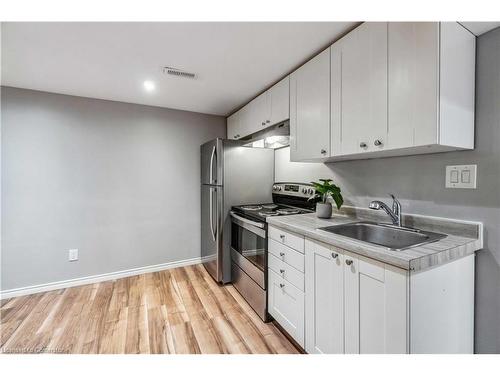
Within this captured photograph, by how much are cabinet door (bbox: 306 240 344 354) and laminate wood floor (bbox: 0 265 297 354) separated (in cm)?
35

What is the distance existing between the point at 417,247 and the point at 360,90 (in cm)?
94

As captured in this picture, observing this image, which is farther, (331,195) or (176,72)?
(176,72)

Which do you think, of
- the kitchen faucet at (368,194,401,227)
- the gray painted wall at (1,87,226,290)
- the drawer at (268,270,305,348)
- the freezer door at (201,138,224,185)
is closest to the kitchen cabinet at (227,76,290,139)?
the freezer door at (201,138,224,185)

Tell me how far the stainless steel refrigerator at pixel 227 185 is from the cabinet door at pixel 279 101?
1.79ft

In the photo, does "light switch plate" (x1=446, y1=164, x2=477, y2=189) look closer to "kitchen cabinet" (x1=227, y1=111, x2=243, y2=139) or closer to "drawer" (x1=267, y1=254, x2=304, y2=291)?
"drawer" (x1=267, y1=254, x2=304, y2=291)

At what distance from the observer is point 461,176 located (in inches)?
51.2

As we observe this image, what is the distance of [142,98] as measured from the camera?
2.73 m

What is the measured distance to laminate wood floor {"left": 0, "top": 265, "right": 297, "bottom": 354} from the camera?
66.4 inches

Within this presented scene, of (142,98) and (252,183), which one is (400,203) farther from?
(142,98)

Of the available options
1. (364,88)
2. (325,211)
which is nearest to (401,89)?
(364,88)

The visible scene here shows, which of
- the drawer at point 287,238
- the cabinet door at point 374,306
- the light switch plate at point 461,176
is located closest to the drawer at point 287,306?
the drawer at point 287,238

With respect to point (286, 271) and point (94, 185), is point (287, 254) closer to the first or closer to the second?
point (286, 271)

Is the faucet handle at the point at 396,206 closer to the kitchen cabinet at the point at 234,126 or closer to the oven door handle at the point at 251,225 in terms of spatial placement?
the oven door handle at the point at 251,225
